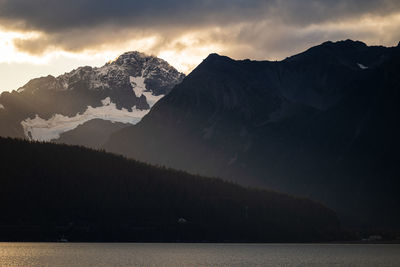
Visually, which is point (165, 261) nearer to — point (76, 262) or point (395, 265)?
point (76, 262)

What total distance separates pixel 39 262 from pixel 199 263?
129 ft

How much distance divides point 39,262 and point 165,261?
110ft

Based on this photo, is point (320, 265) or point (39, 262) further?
point (320, 265)

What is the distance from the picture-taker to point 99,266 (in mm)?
173375

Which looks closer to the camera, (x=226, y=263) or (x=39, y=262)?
(x=39, y=262)

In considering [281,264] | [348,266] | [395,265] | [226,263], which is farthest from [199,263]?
[395,265]

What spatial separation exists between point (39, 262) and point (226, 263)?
155ft

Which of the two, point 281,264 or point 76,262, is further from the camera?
point 281,264

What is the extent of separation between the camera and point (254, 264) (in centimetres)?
19588

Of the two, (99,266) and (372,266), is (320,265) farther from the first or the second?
(99,266)

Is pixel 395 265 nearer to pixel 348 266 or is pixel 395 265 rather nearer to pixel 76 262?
pixel 348 266

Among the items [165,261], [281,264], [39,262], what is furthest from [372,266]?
[39,262]

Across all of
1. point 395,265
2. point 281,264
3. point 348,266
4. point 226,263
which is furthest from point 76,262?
point 395,265

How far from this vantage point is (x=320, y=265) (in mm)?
198500
